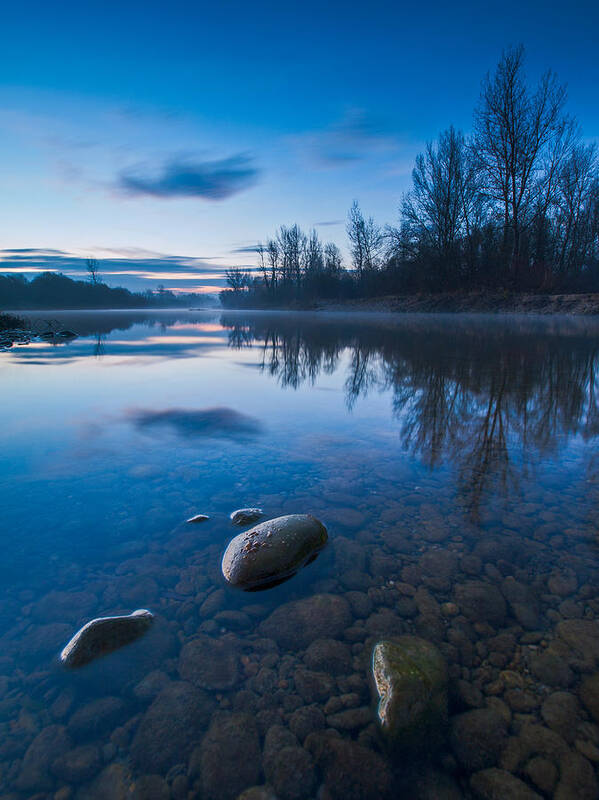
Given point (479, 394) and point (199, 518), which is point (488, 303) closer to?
point (479, 394)

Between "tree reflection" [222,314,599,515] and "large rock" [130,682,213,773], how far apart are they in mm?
2343

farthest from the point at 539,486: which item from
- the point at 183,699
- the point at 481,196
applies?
the point at 481,196

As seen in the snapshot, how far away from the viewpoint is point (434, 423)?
529 centimetres

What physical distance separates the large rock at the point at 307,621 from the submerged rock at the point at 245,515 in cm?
90

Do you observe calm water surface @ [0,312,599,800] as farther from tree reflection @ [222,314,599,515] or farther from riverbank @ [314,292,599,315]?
riverbank @ [314,292,599,315]

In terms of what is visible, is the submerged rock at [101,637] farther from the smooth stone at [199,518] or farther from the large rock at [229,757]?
the smooth stone at [199,518]

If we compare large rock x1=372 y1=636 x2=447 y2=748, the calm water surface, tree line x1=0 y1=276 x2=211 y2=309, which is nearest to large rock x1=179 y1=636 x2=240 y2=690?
the calm water surface

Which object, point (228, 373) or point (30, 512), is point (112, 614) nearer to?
point (30, 512)

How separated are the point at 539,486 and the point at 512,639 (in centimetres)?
188

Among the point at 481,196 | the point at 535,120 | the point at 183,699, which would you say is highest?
the point at 535,120

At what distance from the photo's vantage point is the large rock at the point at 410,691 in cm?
161

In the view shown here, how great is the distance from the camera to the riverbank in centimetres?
2428

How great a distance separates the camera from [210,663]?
1.95 metres

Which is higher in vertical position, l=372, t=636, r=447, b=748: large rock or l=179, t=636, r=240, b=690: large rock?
l=372, t=636, r=447, b=748: large rock
